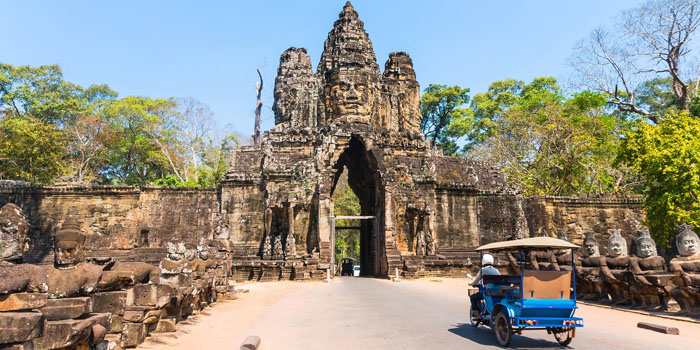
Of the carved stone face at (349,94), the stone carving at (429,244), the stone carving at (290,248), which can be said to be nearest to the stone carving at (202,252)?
the stone carving at (290,248)

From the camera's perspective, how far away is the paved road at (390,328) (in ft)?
22.3

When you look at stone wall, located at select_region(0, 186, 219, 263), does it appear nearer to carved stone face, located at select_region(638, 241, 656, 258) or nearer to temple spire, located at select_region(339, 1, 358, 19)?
temple spire, located at select_region(339, 1, 358, 19)

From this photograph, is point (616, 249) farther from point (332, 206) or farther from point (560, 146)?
point (560, 146)

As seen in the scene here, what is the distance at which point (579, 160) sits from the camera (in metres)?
31.1

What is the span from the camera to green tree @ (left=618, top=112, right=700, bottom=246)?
52.0 ft

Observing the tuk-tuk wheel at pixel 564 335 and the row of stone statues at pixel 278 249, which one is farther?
the row of stone statues at pixel 278 249

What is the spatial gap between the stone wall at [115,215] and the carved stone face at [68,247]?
18.9 m

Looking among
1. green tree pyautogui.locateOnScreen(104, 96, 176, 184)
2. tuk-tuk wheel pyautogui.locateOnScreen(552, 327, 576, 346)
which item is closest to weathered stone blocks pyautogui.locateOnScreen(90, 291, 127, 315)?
tuk-tuk wheel pyautogui.locateOnScreen(552, 327, 576, 346)

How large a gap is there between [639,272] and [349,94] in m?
19.7

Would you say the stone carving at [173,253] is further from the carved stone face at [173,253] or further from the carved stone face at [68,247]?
the carved stone face at [68,247]

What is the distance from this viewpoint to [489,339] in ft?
23.5

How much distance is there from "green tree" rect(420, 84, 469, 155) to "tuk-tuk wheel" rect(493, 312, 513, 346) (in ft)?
143

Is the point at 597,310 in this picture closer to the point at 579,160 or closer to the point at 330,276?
the point at 330,276

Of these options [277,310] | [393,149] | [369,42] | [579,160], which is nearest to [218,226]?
[277,310]
